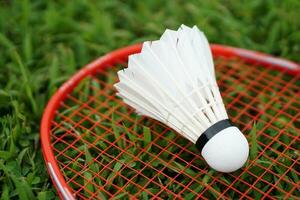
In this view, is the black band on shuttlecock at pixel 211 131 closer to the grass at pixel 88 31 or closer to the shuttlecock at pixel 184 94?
the shuttlecock at pixel 184 94

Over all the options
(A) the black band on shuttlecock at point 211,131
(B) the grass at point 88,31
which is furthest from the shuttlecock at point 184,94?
(B) the grass at point 88,31

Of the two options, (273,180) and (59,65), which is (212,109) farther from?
(59,65)

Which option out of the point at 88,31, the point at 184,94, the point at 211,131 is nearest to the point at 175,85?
the point at 184,94

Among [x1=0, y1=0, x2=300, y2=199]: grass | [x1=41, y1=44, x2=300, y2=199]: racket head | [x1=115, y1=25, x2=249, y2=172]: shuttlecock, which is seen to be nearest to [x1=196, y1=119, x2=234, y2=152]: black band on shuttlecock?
[x1=115, y1=25, x2=249, y2=172]: shuttlecock

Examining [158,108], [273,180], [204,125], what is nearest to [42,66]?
[158,108]

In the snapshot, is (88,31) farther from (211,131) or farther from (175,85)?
(211,131)
